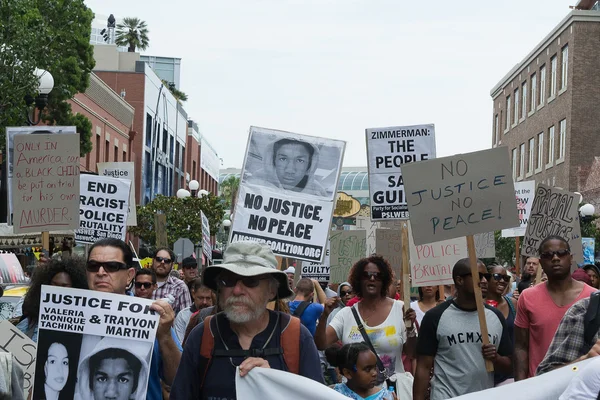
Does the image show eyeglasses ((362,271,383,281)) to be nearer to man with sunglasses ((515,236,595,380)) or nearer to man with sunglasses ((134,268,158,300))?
man with sunglasses ((515,236,595,380))

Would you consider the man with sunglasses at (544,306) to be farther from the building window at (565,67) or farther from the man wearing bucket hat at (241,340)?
the building window at (565,67)

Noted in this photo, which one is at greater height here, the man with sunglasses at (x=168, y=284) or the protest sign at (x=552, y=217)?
the protest sign at (x=552, y=217)

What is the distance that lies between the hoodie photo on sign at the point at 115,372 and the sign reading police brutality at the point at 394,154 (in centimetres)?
663

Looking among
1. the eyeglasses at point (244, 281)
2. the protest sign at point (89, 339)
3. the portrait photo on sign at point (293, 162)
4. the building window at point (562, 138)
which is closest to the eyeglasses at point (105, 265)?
the protest sign at point (89, 339)

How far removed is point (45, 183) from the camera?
10711 mm

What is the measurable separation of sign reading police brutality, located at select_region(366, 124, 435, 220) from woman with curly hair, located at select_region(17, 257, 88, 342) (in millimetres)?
5555

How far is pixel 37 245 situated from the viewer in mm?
24703

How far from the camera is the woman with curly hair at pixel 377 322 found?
8.06 metres

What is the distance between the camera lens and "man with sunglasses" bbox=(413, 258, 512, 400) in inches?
287

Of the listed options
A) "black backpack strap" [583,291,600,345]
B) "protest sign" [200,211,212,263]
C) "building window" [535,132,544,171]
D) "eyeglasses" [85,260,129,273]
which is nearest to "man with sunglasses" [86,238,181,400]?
"eyeglasses" [85,260,129,273]

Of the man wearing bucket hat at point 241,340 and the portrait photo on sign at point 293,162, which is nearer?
the man wearing bucket hat at point 241,340

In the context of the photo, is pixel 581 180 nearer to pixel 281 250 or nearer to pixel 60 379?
pixel 281 250

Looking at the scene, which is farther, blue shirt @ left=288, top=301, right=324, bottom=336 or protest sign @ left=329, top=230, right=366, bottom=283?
protest sign @ left=329, top=230, right=366, bottom=283

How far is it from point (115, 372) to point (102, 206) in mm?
8087
